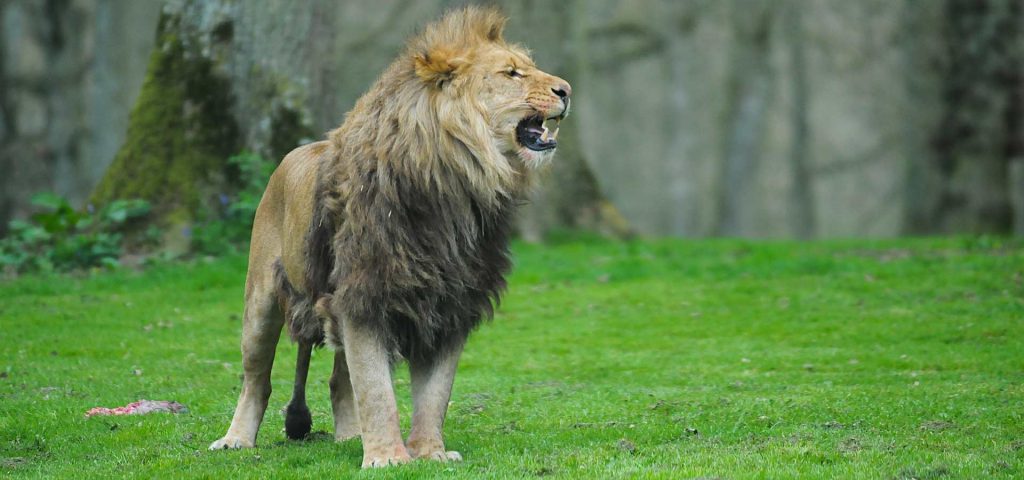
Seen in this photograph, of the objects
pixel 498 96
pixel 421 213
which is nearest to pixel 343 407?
pixel 421 213

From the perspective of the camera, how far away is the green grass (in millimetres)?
6762

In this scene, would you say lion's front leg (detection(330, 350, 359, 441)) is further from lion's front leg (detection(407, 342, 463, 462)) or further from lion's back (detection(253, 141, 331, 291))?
lion's front leg (detection(407, 342, 463, 462))

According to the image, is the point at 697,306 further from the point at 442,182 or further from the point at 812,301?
the point at 442,182

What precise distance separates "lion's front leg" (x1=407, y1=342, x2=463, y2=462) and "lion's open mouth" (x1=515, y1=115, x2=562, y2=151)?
43.0 inches

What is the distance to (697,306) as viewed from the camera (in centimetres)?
1322

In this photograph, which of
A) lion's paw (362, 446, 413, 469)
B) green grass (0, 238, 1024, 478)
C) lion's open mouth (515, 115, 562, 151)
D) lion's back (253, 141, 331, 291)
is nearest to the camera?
lion's paw (362, 446, 413, 469)

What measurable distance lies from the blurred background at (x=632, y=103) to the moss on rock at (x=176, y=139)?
0.02 meters

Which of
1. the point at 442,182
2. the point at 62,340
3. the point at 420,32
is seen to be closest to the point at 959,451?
the point at 442,182

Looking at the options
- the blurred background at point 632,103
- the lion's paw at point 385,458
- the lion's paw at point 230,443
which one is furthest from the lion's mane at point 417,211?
the blurred background at point 632,103

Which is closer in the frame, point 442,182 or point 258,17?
point 442,182

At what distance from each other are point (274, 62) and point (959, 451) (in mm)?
10130

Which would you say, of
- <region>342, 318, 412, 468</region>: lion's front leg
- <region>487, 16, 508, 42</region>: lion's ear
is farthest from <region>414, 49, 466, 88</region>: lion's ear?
<region>342, 318, 412, 468</region>: lion's front leg

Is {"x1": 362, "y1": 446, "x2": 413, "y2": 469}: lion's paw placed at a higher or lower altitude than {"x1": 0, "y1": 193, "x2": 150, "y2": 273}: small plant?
lower

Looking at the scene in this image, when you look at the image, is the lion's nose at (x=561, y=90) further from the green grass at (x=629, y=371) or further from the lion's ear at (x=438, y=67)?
the green grass at (x=629, y=371)
